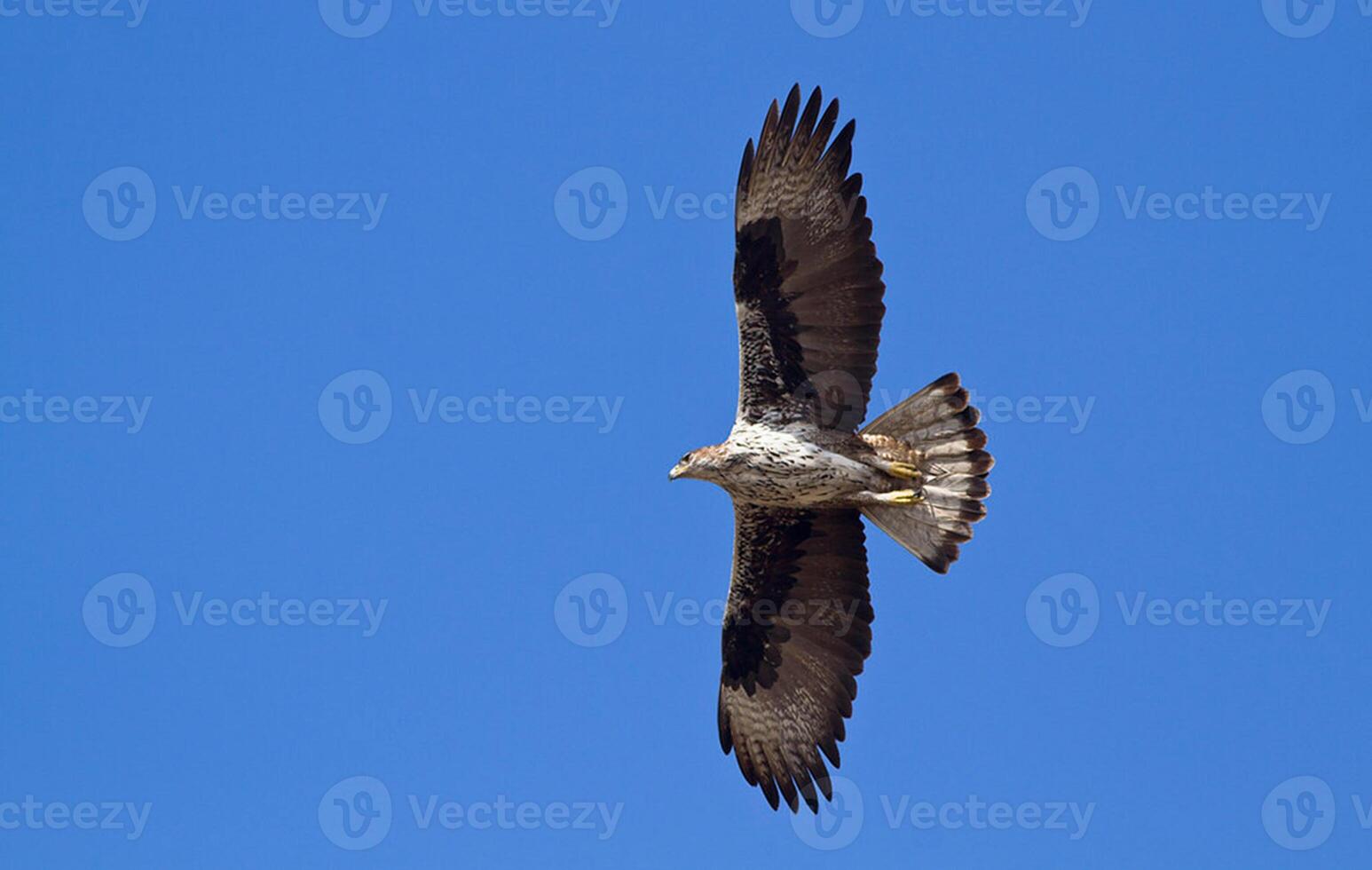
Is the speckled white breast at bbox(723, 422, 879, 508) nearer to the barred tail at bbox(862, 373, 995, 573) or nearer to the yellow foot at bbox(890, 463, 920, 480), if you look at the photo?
the yellow foot at bbox(890, 463, 920, 480)

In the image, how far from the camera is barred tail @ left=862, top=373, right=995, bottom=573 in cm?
1245

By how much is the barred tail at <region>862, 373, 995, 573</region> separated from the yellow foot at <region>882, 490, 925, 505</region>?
7 cm

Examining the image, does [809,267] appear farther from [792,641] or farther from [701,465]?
[792,641]

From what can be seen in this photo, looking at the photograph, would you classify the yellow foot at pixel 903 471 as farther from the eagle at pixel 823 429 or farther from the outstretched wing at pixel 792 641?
the outstretched wing at pixel 792 641

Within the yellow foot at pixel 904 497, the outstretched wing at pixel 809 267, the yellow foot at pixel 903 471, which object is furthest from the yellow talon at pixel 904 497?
the outstretched wing at pixel 809 267

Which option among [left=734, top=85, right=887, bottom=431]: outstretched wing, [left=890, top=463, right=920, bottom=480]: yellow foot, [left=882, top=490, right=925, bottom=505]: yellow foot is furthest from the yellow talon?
[left=734, top=85, right=887, bottom=431]: outstretched wing

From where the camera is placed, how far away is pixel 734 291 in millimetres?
12414

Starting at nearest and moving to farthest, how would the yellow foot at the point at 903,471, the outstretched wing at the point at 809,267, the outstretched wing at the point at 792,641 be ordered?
1. the outstretched wing at the point at 809,267
2. the yellow foot at the point at 903,471
3. the outstretched wing at the point at 792,641

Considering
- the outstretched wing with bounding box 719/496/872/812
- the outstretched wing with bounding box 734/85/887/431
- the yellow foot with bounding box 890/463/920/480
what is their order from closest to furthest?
1. the outstretched wing with bounding box 734/85/887/431
2. the yellow foot with bounding box 890/463/920/480
3. the outstretched wing with bounding box 719/496/872/812

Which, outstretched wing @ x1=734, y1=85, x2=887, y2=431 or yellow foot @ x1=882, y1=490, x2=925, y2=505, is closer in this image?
outstretched wing @ x1=734, y1=85, x2=887, y2=431

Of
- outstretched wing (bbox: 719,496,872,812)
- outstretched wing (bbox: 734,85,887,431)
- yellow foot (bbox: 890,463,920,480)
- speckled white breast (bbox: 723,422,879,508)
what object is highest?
outstretched wing (bbox: 734,85,887,431)

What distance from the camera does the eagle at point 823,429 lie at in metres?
12.2

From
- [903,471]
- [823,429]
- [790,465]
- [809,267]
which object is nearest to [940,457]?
[903,471]

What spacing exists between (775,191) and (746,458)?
184cm
